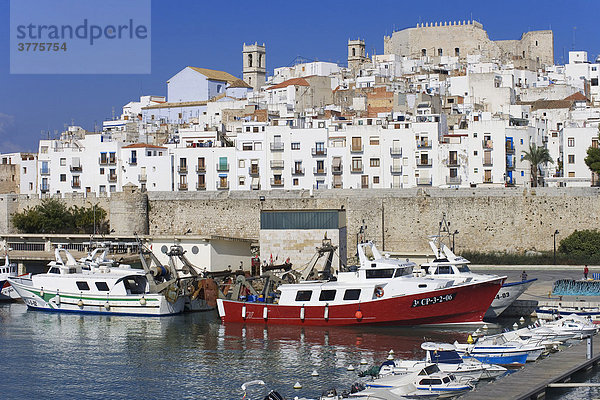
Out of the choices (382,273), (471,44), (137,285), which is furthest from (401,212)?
(471,44)

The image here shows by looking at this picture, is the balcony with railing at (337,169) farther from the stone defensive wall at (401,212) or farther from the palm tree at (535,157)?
the palm tree at (535,157)

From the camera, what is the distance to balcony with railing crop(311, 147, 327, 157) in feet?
158

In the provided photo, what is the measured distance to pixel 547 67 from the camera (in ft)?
282

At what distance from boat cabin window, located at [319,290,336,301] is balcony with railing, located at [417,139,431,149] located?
1955 cm

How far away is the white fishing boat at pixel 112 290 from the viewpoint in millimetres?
32812

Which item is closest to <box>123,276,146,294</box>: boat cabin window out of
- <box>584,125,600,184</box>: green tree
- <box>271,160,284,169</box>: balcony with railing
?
<box>271,160,284,169</box>: balcony with railing

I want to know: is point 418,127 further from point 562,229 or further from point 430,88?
point 430,88

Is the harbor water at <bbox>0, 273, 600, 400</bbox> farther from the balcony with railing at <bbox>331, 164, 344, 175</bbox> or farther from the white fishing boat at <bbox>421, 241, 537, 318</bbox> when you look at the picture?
the balcony with railing at <bbox>331, 164, 344, 175</bbox>

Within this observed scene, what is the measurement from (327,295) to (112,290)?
844cm

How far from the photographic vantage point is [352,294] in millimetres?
29109

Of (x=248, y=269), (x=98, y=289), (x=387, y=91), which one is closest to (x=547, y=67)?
(x=387, y=91)

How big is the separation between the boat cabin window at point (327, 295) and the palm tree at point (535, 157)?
21.6 meters

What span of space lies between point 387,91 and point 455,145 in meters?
18.0

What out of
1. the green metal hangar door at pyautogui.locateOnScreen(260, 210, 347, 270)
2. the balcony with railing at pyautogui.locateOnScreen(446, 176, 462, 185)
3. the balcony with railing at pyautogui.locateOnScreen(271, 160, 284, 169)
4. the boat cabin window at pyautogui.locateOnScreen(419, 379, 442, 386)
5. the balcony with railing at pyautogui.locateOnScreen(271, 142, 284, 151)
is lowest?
the boat cabin window at pyautogui.locateOnScreen(419, 379, 442, 386)
